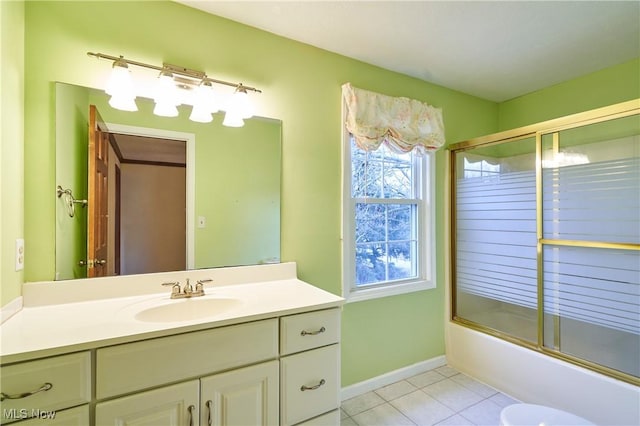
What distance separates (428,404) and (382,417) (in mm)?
362

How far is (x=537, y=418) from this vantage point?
1.31 metres

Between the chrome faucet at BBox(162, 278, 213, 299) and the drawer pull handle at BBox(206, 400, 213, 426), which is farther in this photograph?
the chrome faucet at BBox(162, 278, 213, 299)

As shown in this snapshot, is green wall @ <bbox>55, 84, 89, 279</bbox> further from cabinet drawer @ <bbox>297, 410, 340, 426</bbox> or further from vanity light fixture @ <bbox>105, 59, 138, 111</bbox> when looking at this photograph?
cabinet drawer @ <bbox>297, 410, 340, 426</bbox>

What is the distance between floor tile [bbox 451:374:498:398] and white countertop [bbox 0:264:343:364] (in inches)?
Result: 62.2

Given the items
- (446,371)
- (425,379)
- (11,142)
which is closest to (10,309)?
(11,142)

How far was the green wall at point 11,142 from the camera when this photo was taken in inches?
41.8

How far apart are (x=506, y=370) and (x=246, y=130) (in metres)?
2.42

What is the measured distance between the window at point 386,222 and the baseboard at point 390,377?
619mm

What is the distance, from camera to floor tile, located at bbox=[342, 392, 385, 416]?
6.27 feet

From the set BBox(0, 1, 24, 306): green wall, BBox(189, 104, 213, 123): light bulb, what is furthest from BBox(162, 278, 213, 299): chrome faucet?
BBox(189, 104, 213, 123): light bulb

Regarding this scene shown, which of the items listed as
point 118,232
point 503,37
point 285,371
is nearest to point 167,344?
point 285,371

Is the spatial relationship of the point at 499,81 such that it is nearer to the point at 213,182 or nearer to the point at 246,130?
the point at 246,130

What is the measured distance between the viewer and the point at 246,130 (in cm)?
170

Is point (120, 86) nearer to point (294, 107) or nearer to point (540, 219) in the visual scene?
point (294, 107)
